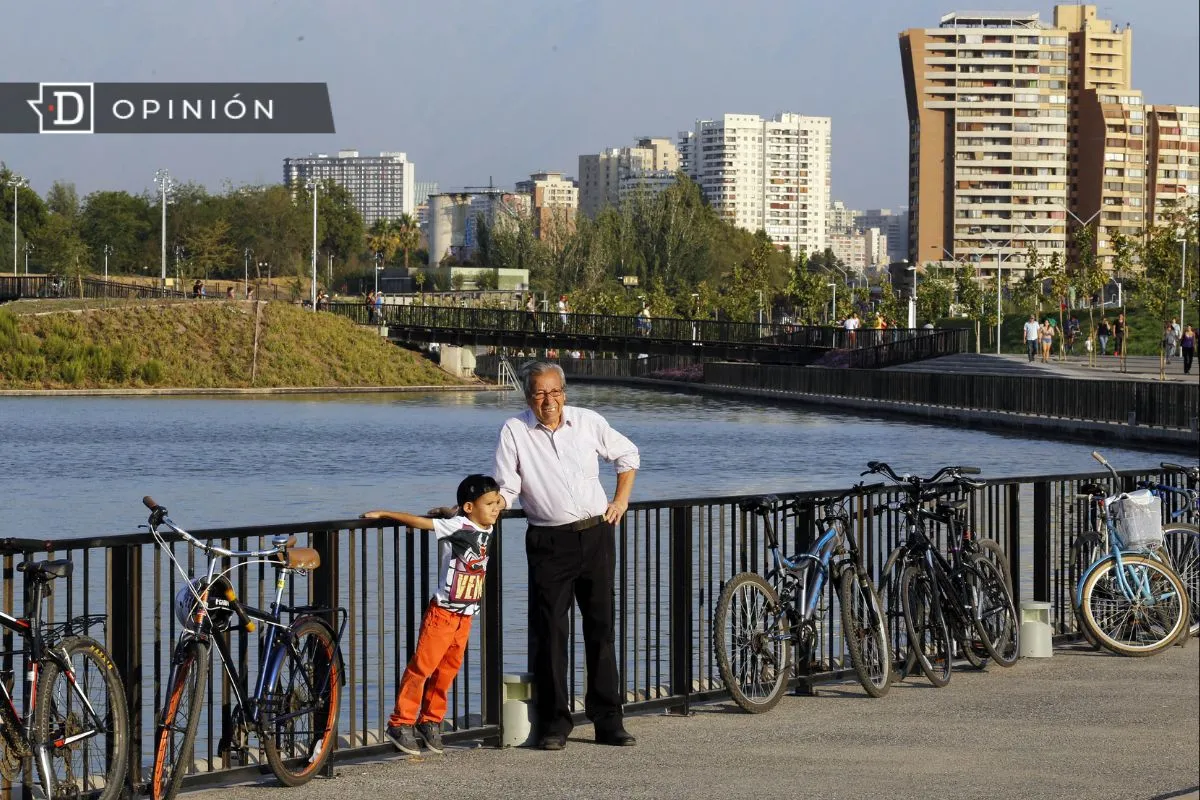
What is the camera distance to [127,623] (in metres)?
7.30

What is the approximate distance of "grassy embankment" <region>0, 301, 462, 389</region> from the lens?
93.8 meters

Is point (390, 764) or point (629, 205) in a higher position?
point (629, 205)

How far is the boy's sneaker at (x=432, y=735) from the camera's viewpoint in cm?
841

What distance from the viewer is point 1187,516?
13000 millimetres

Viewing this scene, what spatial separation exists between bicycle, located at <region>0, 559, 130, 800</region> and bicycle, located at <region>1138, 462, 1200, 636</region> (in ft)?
23.3

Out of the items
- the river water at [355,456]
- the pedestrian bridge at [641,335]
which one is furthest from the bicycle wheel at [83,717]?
the pedestrian bridge at [641,335]

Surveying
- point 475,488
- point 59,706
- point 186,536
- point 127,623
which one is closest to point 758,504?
point 475,488

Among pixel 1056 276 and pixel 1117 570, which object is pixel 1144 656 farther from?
pixel 1056 276

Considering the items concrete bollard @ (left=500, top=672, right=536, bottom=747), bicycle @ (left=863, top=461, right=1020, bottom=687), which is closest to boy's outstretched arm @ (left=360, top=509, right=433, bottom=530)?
concrete bollard @ (left=500, top=672, right=536, bottom=747)

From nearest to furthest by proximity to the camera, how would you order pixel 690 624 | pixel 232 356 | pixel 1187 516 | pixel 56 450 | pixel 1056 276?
pixel 690 624, pixel 1187 516, pixel 56 450, pixel 1056 276, pixel 232 356

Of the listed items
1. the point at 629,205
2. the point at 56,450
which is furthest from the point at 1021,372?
the point at 629,205

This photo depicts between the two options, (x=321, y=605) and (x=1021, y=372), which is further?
(x=1021, y=372)

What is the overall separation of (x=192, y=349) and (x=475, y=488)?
304 ft

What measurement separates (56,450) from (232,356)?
4679 cm
